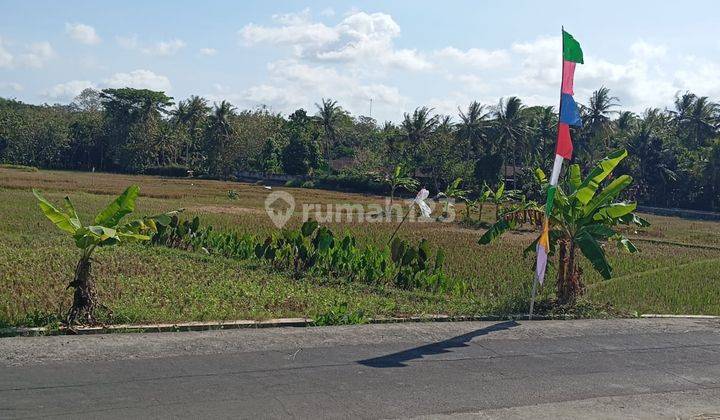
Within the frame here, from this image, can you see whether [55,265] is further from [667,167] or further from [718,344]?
[667,167]

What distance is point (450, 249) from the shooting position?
21219 millimetres

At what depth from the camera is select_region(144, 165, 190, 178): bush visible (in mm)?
70375

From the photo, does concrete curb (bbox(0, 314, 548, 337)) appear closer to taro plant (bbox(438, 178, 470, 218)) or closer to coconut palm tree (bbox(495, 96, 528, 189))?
taro plant (bbox(438, 178, 470, 218))

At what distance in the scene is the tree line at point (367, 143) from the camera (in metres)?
55.9

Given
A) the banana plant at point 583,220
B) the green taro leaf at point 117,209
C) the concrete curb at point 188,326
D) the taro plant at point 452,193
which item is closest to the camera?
the concrete curb at point 188,326

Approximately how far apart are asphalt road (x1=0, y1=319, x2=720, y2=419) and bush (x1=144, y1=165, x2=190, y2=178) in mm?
63978

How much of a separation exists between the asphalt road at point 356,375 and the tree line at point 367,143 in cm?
4122

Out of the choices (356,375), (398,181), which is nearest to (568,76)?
(356,375)

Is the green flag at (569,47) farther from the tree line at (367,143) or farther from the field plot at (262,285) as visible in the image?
the tree line at (367,143)

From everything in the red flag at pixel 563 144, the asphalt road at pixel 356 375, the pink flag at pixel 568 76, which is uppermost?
the pink flag at pixel 568 76

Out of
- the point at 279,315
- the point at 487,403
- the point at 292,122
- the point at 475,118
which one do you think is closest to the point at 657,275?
the point at 279,315

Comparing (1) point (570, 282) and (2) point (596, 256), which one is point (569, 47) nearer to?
(2) point (596, 256)

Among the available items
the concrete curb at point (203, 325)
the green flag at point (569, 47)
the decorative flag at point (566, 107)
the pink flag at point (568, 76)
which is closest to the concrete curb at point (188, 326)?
the concrete curb at point (203, 325)

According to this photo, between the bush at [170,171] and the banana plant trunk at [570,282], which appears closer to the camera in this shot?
the banana plant trunk at [570,282]
